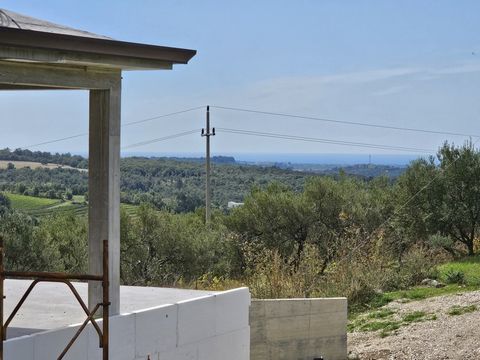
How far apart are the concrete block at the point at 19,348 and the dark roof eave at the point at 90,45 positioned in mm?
2361

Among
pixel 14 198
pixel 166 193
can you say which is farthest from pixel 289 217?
pixel 166 193

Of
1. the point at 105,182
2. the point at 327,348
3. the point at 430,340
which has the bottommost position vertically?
the point at 327,348

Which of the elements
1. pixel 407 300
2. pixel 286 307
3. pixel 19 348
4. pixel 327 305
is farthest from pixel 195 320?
pixel 407 300

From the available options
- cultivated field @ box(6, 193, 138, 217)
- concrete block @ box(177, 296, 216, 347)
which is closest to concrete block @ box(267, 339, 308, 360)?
concrete block @ box(177, 296, 216, 347)

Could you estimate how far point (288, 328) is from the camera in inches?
465

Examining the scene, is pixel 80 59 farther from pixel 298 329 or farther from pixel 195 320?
→ pixel 298 329

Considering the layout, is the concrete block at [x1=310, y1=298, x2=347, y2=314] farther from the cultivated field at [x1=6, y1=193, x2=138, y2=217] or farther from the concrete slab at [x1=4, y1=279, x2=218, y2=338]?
the cultivated field at [x1=6, y1=193, x2=138, y2=217]

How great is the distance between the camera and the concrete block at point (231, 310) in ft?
28.9

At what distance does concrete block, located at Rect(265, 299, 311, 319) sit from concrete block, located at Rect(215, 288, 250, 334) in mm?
2125

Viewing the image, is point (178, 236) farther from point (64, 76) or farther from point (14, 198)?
point (64, 76)

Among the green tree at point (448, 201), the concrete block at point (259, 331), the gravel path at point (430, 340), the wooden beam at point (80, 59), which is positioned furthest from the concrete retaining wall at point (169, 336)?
the green tree at point (448, 201)

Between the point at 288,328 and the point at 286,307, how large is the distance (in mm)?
331

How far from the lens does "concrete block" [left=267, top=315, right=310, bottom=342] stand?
1156 cm

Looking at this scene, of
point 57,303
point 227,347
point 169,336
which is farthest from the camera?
point 227,347
